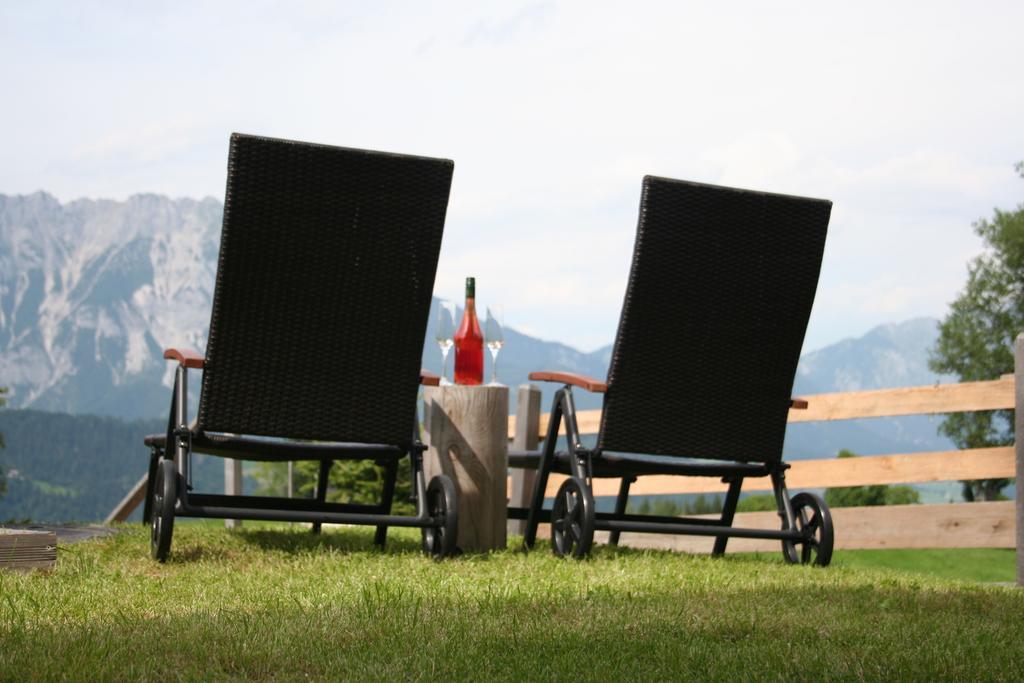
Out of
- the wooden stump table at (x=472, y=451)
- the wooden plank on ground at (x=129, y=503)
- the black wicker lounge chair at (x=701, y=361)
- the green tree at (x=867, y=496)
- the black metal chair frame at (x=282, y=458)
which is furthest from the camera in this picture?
the green tree at (x=867, y=496)

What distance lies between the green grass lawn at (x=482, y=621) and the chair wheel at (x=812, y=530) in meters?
0.36

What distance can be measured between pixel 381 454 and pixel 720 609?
5.34 feet

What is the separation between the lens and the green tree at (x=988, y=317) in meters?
29.7

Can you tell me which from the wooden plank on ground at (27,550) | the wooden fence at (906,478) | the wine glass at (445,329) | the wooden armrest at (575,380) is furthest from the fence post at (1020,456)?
the wooden plank on ground at (27,550)

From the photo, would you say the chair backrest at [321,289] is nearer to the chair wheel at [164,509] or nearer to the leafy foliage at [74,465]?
the chair wheel at [164,509]

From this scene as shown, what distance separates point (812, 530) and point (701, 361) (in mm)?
837

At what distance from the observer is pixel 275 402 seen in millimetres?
3891

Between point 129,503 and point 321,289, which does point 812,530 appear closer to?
point 321,289

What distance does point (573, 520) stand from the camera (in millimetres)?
4152

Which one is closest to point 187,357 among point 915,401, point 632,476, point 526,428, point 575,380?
point 575,380

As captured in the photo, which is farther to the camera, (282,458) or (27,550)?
(282,458)

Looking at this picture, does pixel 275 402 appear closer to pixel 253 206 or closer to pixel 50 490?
pixel 253 206

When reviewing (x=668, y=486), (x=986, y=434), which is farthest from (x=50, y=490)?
(x=668, y=486)

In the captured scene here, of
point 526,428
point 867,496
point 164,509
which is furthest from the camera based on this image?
point 867,496
